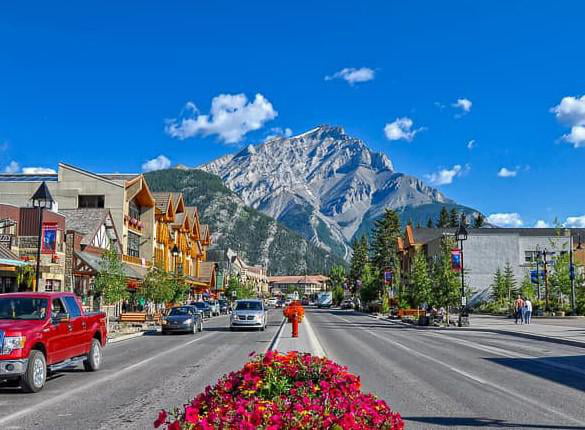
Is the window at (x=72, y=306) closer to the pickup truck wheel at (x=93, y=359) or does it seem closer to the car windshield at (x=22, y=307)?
the car windshield at (x=22, y=307)

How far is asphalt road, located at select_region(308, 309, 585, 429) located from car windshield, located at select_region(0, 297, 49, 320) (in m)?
7.13

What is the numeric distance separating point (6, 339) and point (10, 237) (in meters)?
24.3

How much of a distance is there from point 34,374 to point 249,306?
2498 centimetres

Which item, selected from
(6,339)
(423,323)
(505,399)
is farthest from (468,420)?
(423,323)

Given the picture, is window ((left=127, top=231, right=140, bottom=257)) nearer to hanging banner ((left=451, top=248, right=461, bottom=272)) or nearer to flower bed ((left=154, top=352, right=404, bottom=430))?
hanging banner ((left=451, top=248, right=461, bottom=272))

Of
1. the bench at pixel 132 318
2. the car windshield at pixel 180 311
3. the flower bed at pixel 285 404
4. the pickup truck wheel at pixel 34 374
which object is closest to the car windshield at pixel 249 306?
the car windshield at pixel 180 311

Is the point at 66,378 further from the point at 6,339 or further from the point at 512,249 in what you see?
the point at 512,249

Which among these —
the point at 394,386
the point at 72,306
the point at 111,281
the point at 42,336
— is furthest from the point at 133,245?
the point at 394,386

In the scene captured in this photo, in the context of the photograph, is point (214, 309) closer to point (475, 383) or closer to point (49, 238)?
point (49, 238)

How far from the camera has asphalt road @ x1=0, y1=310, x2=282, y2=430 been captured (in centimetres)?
988

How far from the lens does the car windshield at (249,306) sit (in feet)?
122

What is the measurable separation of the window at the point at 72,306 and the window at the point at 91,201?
149ft

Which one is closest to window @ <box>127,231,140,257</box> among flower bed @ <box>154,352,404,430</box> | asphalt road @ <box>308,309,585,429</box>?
asphalt road @ <box>308,309,585,429</box>

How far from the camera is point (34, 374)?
12719 millimetres
